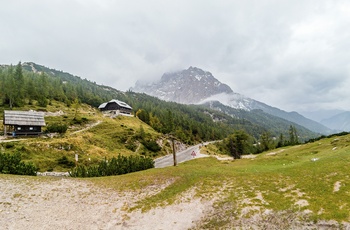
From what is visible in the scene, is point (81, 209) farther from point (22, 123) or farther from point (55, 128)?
point (55, 128)

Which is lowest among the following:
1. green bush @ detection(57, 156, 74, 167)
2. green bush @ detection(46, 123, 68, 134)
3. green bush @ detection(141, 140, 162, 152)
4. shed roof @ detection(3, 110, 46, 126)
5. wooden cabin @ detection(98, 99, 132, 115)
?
green bush @ detection(57, 156, 74, 167)

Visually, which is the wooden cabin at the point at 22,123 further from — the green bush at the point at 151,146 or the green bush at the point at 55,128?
the green bush at the point at 151,146

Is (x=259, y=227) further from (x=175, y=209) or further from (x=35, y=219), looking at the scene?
(x=35, y=219)

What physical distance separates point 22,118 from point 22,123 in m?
1.94

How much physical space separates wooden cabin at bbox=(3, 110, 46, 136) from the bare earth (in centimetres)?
5480

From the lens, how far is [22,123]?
8000cm

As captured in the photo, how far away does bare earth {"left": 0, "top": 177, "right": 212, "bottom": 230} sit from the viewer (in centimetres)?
2381

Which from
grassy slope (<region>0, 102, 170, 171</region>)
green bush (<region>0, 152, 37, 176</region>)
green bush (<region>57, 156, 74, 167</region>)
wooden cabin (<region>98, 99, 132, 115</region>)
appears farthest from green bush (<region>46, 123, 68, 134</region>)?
wooden cabin (<region>98, 99, 132, 115</region>)

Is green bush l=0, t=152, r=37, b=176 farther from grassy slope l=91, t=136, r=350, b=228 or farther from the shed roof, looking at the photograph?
the shed roof

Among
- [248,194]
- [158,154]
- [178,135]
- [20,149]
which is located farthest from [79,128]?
[248,194]

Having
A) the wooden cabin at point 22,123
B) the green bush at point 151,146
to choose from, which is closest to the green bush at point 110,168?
the wooden cabin at point 22,123

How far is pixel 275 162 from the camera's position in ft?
159

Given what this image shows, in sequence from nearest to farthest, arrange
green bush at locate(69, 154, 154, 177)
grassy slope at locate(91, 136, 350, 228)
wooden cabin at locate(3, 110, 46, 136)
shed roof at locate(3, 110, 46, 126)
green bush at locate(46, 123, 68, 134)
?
grassy slope at locate(91, 136, 350, 228)
green bush at locate(69, 154, 154, 177)
shed roof at locate(3, 110, 46, 126)
wooden cabin at locate(3, 110, 46, 136)
green bush at locate(46, 123, 68, 134)

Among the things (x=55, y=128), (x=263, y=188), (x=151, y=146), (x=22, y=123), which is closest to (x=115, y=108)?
(x=151, y=146)
